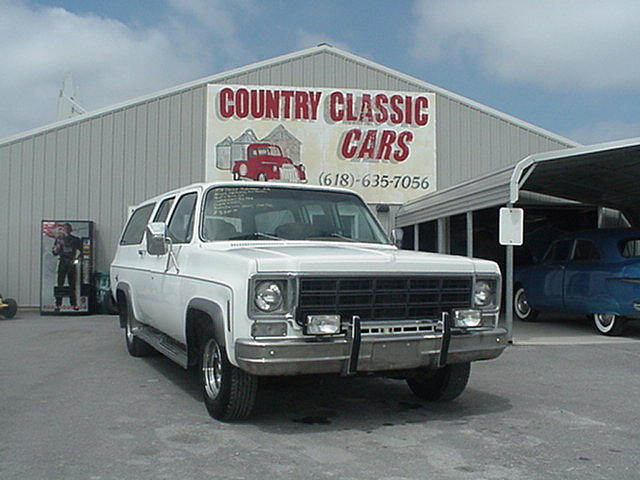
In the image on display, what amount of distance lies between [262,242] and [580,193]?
10.2m

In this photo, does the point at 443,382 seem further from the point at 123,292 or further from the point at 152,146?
the point at 152,146

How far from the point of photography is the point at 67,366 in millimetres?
7824

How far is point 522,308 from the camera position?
46.4 ft

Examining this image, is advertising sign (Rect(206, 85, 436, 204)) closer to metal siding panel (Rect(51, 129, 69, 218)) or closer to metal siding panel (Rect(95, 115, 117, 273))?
metal siding panel (Rect(95, 115, 117, 273))

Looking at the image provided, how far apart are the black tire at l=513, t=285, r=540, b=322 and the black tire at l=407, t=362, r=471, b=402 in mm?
8238

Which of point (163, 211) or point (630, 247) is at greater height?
point (163, 211)

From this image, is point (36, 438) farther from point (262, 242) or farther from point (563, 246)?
point (563, 246)

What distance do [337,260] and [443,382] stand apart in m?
1.75

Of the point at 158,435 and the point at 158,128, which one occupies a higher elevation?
the point at 158,128

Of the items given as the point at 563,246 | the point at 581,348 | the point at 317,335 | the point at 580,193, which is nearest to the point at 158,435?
the point at 317,335

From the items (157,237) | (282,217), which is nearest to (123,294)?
(157,237)

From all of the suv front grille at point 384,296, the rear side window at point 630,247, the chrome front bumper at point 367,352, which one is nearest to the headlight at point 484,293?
the suv front grille at point 384,296

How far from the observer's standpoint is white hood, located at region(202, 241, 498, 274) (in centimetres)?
464

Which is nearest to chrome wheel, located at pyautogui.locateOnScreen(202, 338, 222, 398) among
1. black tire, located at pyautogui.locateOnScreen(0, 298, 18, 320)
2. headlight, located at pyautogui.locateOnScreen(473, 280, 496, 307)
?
headlight, located at pyautogui.locateOnScreen(473, 280, 496, 307)
